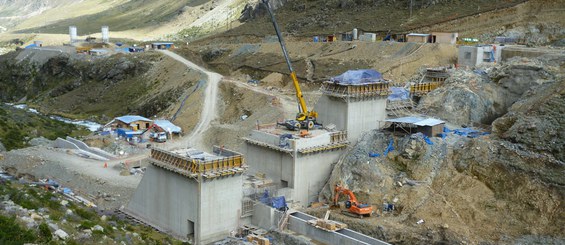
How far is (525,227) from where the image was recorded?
32.5m

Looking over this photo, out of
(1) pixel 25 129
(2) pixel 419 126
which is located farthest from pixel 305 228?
(1) pixel 25 129

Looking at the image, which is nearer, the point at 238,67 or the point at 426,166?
the point at 426,166

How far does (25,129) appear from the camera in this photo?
62938 millimetres

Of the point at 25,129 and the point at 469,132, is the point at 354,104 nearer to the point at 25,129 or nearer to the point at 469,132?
the point at 469,132

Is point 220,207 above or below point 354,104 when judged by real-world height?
A: below

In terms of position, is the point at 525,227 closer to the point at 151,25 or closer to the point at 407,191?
the point at 407,191

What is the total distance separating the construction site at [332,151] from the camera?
33.4 meters

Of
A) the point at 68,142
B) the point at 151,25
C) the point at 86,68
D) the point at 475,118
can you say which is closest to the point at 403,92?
the point at 475,118

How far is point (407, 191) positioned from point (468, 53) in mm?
24694

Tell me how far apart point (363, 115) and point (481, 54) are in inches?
673

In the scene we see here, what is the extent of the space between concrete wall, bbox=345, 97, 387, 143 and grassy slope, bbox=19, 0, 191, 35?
121 meters

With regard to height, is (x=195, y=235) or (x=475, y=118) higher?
(x=475, y=118)

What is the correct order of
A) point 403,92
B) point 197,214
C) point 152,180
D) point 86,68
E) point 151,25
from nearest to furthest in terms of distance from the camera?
1. point 197,214
2. point 152,180
3. point 403,92
4. point 86,68
5. point 151,25

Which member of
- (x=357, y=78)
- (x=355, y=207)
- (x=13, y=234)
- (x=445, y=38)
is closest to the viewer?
(x=13, y=234)
